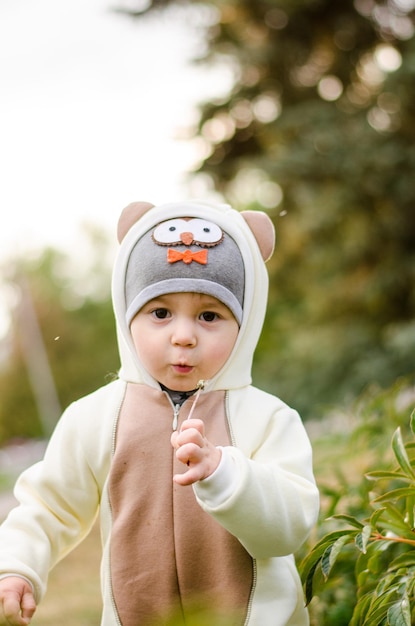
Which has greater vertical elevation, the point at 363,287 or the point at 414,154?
the point at 414,154

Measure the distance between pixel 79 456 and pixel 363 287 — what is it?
722cm

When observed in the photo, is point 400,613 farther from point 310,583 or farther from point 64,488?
point 64,488

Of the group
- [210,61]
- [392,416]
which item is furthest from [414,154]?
[392,416]

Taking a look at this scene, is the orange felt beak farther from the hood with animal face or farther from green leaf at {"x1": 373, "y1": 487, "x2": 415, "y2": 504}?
green leaf at {"x1": 373, "y1": 487, "x2": 415, "y2": 504}

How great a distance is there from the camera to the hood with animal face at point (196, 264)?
1771 millimetres

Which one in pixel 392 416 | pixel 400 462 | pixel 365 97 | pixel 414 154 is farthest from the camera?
pixel 365 97

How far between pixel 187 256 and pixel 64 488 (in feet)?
2.04

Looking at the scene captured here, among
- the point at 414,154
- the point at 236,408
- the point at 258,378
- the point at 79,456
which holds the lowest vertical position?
the point at 258,378

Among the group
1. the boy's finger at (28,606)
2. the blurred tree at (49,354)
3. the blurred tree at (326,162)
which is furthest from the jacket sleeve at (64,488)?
the blurred tree at (49,354)

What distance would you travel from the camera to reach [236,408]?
1.85m

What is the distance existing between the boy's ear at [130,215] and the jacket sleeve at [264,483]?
0.50 m

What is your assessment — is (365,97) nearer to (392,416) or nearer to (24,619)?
(392,416)

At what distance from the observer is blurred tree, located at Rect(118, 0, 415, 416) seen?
27.2ft

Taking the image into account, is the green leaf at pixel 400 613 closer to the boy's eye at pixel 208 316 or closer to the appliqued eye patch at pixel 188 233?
the boy's eye at pixel 208 316
